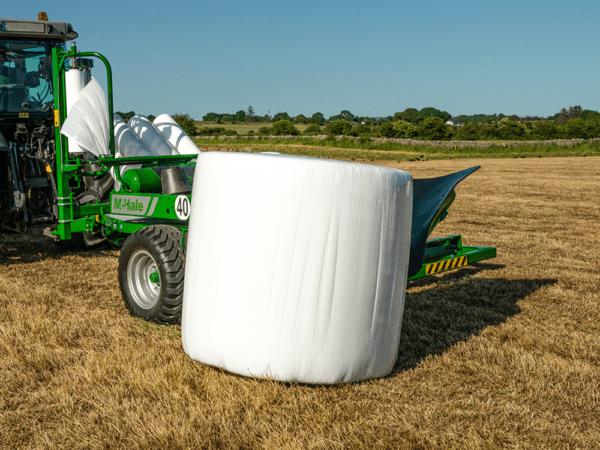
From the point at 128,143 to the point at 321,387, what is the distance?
13.1 feet

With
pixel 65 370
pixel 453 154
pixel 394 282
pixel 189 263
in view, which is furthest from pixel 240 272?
pixel 453 154

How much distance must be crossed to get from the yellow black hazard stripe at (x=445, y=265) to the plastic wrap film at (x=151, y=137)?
3168 mm

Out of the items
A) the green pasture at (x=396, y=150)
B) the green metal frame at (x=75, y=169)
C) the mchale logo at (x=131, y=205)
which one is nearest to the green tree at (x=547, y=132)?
the green pasture at (x=396, y=150)

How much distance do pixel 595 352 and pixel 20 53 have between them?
631cm

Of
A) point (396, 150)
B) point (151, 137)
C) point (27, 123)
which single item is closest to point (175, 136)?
point (151, 137)

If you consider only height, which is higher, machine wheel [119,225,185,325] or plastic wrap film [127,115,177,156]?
plastic wrap film [127,115,177,156]

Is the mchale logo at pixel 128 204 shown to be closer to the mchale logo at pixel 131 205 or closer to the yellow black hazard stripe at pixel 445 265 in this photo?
the mchale logo at pixel 131 205

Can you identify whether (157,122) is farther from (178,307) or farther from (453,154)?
(453,154)

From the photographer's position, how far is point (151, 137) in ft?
20.6

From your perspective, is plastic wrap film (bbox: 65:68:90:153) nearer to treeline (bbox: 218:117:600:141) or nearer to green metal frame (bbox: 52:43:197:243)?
green metal frame (bbox: 52:43:197:243)

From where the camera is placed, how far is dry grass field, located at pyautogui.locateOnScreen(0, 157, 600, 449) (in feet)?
8.68

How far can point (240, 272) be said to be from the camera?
292 centimetres

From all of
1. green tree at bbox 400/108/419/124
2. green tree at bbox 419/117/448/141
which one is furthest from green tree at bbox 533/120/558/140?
green tree at bbox 400/108/419/124

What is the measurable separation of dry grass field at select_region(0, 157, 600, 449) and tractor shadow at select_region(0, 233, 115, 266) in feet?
2.95
